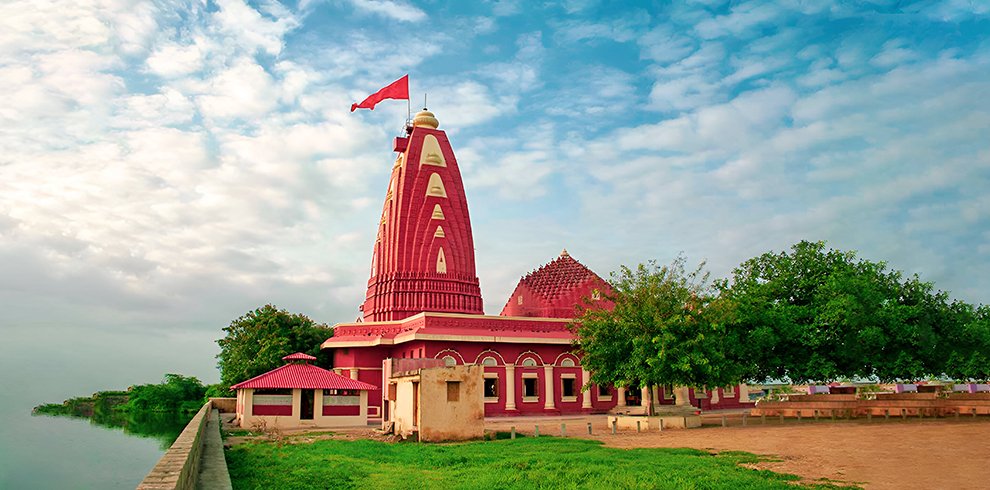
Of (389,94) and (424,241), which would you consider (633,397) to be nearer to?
(424,241)

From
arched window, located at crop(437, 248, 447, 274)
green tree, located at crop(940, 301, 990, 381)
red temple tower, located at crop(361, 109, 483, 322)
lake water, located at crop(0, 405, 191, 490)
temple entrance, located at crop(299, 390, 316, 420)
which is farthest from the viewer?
arched window, located at crop(437, 248, 447, 274)

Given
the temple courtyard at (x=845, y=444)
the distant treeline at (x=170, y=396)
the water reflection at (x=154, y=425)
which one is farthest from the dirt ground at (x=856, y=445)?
the distant treeline at (x=170, y=396)

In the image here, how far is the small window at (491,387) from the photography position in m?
33.8

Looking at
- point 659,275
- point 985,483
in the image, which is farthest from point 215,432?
point 985,483

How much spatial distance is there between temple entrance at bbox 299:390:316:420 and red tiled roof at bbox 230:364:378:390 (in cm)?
65

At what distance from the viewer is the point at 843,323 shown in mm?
28797

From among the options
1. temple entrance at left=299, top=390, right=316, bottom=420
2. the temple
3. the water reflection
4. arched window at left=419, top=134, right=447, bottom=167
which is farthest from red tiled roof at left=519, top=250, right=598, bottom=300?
the water reflection

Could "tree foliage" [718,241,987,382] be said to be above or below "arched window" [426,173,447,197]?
below

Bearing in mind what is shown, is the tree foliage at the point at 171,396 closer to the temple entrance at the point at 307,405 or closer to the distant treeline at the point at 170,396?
the distant treeline at the point at 170,396

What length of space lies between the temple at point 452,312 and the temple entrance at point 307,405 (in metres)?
4.12

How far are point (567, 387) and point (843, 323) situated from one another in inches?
516

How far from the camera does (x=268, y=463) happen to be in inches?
633

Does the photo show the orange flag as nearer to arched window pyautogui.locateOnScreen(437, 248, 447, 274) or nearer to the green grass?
arched window pyautogui.locateOnScreen(437, 248, 447, 274)

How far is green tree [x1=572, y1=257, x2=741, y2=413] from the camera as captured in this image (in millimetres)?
25000
